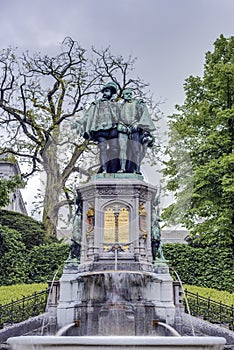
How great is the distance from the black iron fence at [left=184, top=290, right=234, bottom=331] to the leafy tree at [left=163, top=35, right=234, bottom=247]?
5508mm

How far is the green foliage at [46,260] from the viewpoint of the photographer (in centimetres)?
2036

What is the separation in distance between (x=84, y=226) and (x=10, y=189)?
5.64 metres

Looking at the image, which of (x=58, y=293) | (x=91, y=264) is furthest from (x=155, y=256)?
(x=58, y=293)

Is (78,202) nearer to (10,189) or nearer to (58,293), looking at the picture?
(58,293)

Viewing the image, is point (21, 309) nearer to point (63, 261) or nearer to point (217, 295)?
point (217, 295)

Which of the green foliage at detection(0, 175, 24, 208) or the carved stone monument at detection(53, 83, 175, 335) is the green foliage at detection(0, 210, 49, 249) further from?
the carved stone monument at detection(53, 83, 175, 335)

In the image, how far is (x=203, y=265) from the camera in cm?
1948

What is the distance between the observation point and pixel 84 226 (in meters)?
12.6

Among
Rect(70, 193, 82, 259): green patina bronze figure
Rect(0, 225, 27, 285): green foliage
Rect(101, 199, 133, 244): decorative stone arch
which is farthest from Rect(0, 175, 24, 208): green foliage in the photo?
Rect(101, 199, 133, 244): decorative stone arch

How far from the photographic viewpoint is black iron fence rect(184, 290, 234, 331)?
1238cm

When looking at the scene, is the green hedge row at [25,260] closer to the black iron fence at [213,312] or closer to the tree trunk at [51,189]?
the tree trunk at [51,189]

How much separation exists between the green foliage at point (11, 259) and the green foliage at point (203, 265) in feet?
19.0

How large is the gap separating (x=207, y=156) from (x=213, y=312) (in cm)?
892

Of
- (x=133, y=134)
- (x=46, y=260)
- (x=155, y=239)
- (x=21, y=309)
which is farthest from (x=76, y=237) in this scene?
(x=46, y=260)
